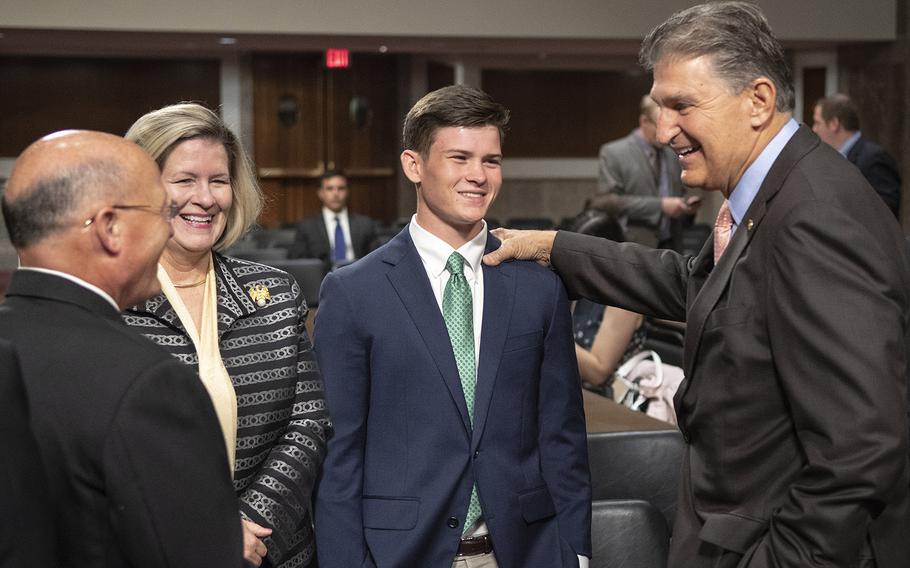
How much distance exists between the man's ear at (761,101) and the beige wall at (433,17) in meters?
9.86

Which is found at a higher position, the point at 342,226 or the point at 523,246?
the point at 523,246

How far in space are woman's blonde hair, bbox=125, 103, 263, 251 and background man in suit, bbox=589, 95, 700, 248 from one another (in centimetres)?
433

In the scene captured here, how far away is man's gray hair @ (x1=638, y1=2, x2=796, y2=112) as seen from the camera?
5.85 ft

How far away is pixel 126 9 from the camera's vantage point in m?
11.0

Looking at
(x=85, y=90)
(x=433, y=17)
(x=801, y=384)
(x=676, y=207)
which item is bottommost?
(x=676, y=207)

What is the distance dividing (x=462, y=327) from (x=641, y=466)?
2.81ft

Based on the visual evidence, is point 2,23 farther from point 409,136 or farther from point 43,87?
point 409,136

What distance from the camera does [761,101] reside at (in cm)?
178

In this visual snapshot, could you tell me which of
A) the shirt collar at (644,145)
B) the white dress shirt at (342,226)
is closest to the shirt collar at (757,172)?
the shirt collar at (644,145)

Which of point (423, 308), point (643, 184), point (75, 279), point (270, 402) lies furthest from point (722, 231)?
point (643, 184)

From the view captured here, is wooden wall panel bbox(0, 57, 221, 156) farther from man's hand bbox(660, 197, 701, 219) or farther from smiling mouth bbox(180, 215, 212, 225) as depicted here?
smiling mouth bbox(180, 215, 212, 225)

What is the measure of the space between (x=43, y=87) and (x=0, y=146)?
3.42 feet

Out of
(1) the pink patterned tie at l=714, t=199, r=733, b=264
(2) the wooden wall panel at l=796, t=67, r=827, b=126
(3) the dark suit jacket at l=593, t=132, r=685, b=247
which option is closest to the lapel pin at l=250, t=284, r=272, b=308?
(1) the pink patterned tie at l=714, t=199, r=733, b=264

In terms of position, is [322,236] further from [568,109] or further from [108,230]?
[568,109]
